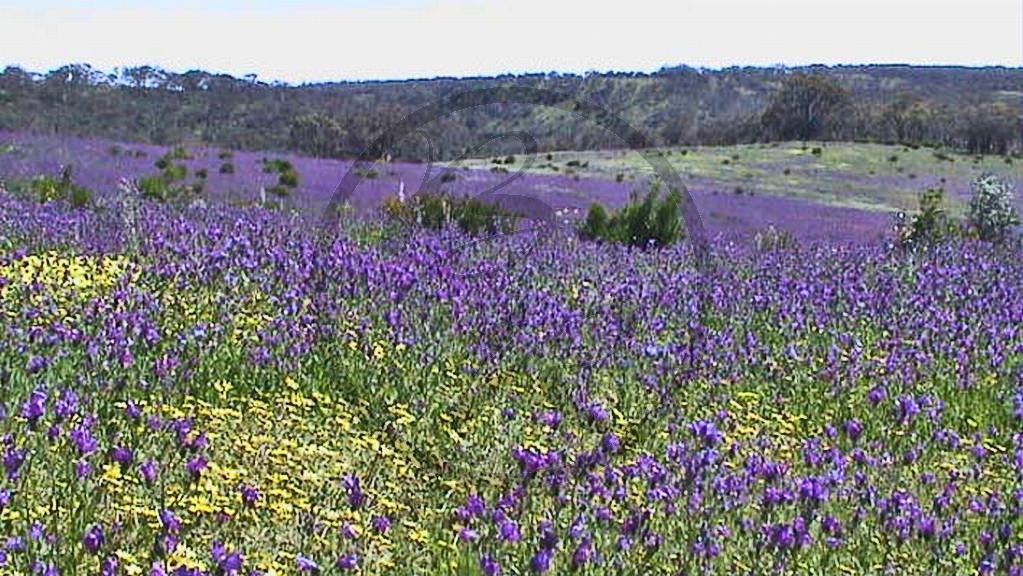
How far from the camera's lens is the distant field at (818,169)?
83.9ft

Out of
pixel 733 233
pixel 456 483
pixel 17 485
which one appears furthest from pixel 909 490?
pixel 733 233

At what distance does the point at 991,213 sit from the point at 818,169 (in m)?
18.6

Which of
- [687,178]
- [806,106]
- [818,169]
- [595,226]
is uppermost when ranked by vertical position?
[806,106]

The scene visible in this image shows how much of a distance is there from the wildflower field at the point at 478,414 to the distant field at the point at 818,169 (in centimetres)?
1768

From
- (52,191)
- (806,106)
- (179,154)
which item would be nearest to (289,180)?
(179,154)

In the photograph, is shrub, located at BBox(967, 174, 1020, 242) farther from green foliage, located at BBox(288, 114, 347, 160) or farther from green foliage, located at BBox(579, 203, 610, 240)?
green foliage, located at BBox(288, 114, 347, 160)

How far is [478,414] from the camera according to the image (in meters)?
4.39

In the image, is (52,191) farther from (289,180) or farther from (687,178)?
(687,178)

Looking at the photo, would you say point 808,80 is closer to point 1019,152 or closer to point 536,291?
point 1019,152

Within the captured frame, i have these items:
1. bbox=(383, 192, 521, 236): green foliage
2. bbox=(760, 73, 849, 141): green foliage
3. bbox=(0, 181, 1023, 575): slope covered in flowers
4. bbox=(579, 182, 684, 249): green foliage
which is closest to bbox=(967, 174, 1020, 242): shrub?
bbox=(579, 182, 684, 249): green foliage

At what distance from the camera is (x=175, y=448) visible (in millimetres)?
3344

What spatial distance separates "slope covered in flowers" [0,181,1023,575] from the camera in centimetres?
306

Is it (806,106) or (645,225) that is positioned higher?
(806,106)

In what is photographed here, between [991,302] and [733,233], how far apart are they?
6070 millimetres
